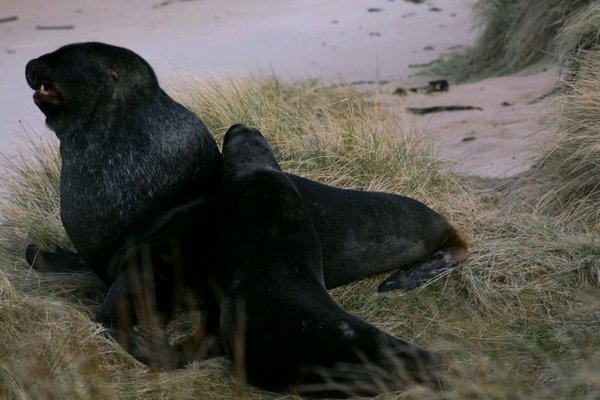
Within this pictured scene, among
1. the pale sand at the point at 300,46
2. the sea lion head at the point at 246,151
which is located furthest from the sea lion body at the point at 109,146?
the pale sand at the point at 300,46

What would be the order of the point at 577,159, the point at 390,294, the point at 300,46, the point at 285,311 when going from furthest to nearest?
the point at 300,46 < the point at 577,159 < the point at 390,294 < the point at 285,311

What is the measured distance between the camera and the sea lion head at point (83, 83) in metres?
5.19

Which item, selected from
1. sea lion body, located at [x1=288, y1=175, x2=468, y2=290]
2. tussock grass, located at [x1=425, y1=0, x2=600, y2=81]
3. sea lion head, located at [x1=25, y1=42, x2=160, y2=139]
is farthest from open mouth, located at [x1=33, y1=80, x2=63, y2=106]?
tussock grass, located at [x1=425, y1=0, x2=600, y2=81]

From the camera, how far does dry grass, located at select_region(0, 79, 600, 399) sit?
404 centimetres

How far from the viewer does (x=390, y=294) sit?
5500 millimetres

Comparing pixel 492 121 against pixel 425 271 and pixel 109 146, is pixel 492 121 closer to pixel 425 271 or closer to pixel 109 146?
pixel 425 271

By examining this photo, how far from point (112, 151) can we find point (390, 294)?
1.43 meters

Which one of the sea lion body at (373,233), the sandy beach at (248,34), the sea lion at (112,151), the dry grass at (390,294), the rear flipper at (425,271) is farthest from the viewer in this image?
the sandy beach at (248,34)

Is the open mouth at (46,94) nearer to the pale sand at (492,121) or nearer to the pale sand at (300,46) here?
the pale sand at (492,121)

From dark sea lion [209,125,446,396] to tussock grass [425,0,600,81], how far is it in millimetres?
4054

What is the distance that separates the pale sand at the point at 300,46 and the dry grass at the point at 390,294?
98cm

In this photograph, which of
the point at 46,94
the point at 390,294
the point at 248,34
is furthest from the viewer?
the point at 248,34

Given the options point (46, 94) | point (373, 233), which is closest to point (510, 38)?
point (373, 233)

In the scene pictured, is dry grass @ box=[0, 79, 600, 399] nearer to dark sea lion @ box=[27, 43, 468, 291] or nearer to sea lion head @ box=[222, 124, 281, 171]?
dark sea lion @ box=[27, 43, 468, 291]
